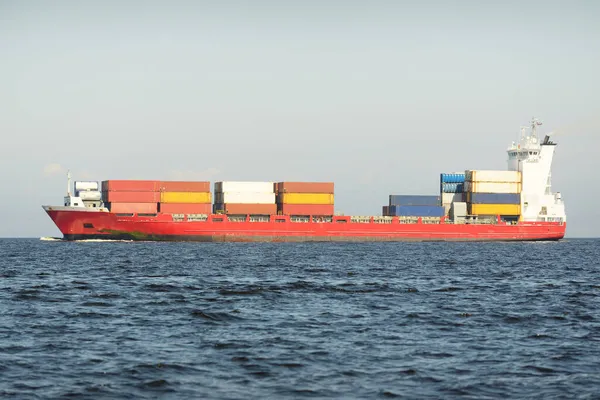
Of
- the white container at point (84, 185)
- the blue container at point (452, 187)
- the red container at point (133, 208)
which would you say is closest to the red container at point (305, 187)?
the red container at point (133, 208)

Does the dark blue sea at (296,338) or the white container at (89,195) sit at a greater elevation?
the white container at (89,195)

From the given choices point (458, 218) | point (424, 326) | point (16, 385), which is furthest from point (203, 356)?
point (458, 218)

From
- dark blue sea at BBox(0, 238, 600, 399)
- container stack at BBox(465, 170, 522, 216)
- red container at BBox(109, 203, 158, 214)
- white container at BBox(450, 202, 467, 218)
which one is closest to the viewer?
dark blue sea at BBox(0, 238, 600, 399)

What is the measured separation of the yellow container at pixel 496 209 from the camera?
4139 inches

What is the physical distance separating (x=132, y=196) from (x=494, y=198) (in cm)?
5073

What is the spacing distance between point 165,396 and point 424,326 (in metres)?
11.5

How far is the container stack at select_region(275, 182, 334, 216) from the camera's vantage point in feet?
331

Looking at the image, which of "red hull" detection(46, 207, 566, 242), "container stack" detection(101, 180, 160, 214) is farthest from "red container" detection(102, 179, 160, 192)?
"red hull" detection(46, 207, 566, 242)

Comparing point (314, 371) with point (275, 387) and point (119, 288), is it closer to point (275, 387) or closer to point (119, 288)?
point (275, 387)

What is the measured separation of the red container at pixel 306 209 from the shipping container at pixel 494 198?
2061 centimetres

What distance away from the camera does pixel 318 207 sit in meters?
102

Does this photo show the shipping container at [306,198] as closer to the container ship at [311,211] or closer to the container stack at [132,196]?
the container ship at [311,211]

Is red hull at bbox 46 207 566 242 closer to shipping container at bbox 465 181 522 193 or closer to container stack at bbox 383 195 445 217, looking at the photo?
container stack at bbox 383 195 445 217

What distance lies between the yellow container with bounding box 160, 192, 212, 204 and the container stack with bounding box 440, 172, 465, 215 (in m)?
34.7
